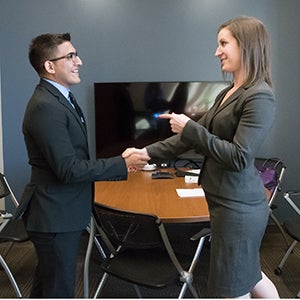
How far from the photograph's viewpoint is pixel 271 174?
3365mm

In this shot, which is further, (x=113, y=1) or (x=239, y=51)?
(x=113, y=1)

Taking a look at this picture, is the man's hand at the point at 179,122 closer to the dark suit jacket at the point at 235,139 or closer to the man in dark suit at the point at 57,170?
the dark suit jacket at the point at 235,139

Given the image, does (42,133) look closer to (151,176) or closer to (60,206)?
(60,206)

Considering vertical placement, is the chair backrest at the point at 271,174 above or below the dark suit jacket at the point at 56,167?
below

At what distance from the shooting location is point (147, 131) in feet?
13.5

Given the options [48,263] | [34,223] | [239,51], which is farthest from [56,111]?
[239,51]

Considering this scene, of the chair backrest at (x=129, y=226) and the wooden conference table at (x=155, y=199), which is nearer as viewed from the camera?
the chair backrest at (x=129, y=226)

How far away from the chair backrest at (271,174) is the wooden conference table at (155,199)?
687 millimetres

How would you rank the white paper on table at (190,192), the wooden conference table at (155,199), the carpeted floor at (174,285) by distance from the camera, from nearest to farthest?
the wooden conference table at (155,199) < the white paper on table at (190,192) < the carpeted floor at (174,285)

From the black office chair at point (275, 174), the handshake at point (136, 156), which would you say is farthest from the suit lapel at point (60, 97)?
the black office chair at point (275, 174)

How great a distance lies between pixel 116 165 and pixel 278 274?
1988 millimetres

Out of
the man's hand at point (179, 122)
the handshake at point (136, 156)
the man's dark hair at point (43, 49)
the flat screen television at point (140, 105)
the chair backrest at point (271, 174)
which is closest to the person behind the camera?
the man's hand at point (179, 122)

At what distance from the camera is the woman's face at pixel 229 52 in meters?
1.60

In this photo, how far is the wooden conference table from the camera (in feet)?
7.25
